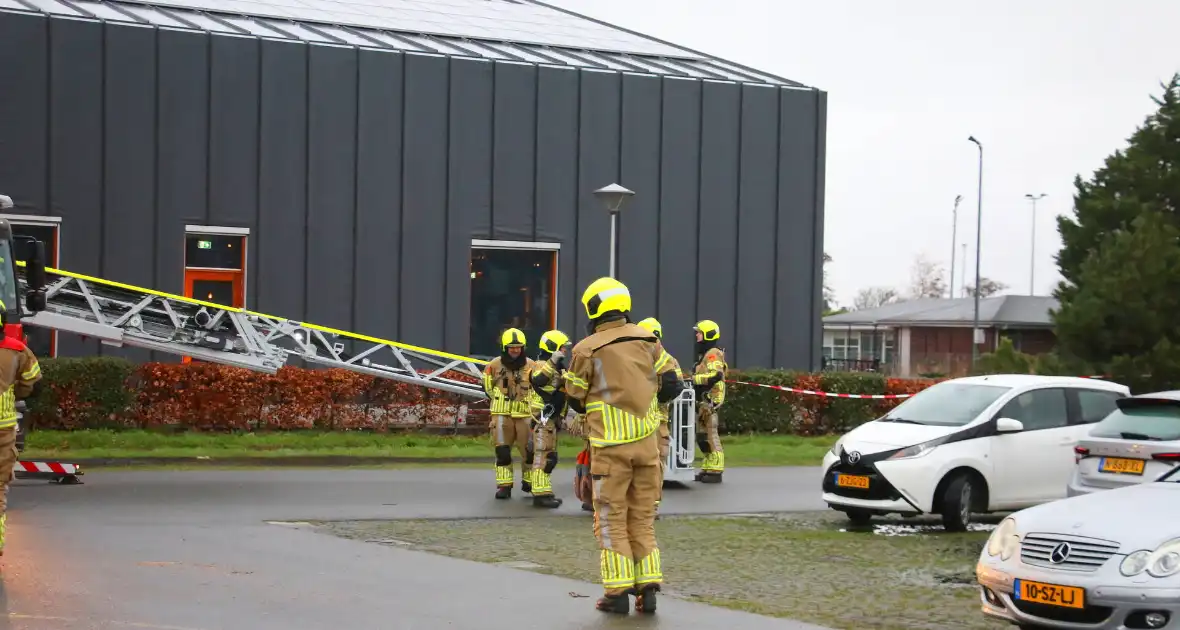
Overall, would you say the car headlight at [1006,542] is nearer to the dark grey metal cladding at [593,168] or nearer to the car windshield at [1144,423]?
the car windshield at [1144,423]

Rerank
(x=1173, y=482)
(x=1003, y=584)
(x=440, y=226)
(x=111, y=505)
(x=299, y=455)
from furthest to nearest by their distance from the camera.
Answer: (x=440, y=226) → (x=299, y=455) → (x=111, y=505) → (x=1173, y=482) → (x=1003, y=584)

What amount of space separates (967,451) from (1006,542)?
5895 mm

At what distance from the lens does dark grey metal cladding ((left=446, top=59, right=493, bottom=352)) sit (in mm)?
29031

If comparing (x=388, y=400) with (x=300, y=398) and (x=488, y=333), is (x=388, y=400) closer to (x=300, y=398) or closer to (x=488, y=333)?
(x=300, y=398)

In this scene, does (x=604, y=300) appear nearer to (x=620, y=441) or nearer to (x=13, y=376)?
(x=620, y=441)

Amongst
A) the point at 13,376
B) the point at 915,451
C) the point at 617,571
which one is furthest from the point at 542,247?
the point at 617,571

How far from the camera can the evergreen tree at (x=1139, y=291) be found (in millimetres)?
24016

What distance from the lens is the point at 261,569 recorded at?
10.8 meters

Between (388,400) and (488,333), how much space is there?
6345 mm

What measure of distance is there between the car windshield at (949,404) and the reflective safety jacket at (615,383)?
20.5 ft

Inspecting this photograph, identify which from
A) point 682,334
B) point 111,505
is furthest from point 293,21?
point 111,505

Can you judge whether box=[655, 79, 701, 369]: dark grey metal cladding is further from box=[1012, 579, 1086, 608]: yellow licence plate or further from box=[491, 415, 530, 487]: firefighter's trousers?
box=[1012, 579, 1086, 608]: yellow licence plate

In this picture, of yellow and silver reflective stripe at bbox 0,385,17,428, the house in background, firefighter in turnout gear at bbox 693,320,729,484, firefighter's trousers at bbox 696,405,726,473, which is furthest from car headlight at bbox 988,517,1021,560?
the house in background

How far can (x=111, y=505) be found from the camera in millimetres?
14742
